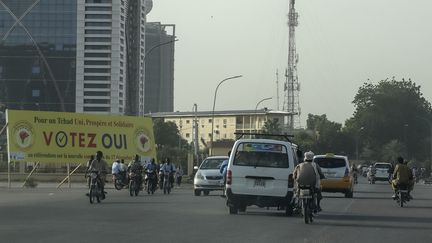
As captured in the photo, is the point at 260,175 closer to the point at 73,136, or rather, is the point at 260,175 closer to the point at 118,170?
the point at 118,170

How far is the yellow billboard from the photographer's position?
4072 centimetres

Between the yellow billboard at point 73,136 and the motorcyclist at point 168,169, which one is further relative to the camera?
the yellow billboard at point 73,136

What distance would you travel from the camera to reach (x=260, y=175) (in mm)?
20625

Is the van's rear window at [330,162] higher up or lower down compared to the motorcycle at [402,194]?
higher up

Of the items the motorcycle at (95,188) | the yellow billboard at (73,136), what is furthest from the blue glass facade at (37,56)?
the motorcycle at (95,188)

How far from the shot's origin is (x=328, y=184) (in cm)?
3338

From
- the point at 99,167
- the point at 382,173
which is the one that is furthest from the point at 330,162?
the point at 382,173

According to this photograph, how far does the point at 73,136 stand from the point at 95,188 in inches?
691

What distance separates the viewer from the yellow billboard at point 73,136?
40.7m

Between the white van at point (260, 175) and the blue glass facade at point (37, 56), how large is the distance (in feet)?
332

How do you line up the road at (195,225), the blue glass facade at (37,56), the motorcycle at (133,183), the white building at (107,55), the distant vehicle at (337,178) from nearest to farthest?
the road at (195,225) < the motorcycle at (133,183) < the distant vehicle at (337,178) < the white building at (107,55) < the blue glass facade at (37,56)

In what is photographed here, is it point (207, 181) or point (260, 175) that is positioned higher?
point (260, 175)

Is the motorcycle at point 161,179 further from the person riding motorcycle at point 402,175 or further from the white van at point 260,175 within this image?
the white van at point 260,175

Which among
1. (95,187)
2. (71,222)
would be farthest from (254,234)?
(95,187)
